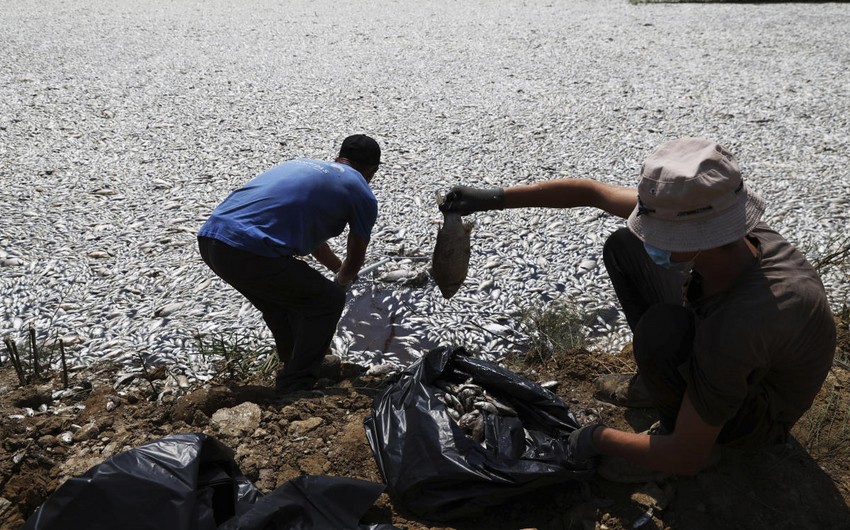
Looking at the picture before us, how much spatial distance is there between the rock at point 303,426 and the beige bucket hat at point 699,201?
1.50 meters

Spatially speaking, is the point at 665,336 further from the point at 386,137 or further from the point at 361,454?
the point at 386,137

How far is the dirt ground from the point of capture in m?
2.42

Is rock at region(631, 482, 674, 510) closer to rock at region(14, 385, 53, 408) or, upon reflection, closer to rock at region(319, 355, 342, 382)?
rock at region(319, 355, 342, 382)

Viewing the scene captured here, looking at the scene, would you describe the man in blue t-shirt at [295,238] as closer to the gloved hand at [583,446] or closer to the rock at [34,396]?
the rock at [34,396]

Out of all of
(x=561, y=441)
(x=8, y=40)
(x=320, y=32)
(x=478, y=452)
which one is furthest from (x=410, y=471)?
(x=8, y=40)

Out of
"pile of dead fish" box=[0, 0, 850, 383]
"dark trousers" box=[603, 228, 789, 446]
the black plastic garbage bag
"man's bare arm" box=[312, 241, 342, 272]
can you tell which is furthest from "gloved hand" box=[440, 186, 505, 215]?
"man's bare arm" box=[312, 241, 342, 272]

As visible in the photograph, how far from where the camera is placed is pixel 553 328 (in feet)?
11.8

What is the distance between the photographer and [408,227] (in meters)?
4.64

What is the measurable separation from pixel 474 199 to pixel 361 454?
1.04m

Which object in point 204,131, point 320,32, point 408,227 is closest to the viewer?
point 408,227

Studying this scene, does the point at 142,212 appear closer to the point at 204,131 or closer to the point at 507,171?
the point at 204,131

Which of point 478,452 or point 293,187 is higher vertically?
point 293,187

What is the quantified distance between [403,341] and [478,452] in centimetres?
133

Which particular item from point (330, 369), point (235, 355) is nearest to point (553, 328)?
point (330, 369)
